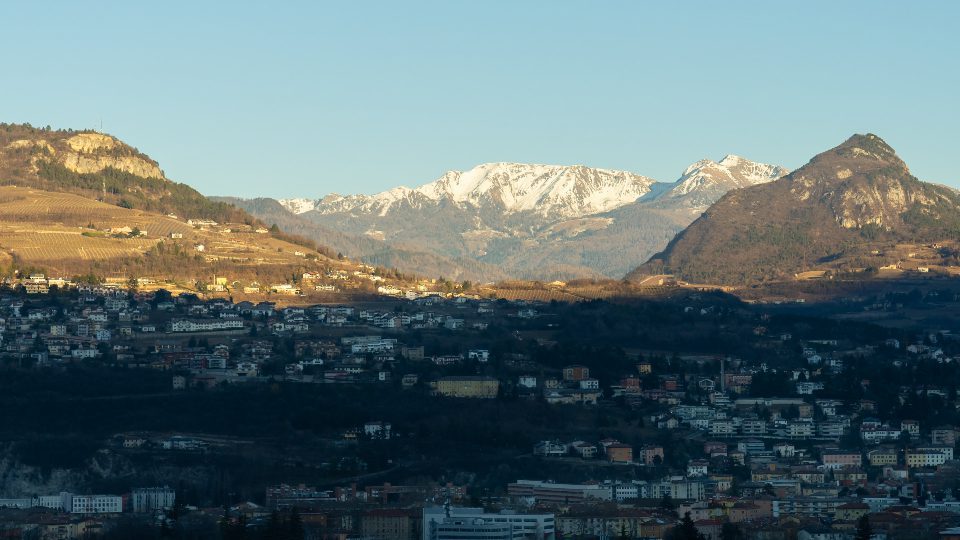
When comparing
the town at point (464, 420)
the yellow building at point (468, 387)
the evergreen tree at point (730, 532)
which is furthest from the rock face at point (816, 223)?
the evergreen tree at point (730, 532)

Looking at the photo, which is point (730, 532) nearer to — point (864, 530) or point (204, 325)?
point (864, 530)

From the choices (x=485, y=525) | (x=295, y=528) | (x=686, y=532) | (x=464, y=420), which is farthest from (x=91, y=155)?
(x=686, y=532)

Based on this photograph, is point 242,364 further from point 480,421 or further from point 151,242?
point 151,242

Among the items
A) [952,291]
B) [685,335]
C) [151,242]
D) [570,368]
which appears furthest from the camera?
[952,291]

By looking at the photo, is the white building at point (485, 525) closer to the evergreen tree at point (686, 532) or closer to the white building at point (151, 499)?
the evergreen tree at point (686, 532)

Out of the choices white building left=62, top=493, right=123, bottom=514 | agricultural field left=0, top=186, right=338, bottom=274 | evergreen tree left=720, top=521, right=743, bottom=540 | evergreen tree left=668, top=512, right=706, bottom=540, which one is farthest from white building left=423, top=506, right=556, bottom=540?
agricultural field left=0, top=186, right=338, bottom=274

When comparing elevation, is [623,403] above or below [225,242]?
below

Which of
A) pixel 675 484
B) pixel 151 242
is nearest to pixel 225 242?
pixel 151 242
